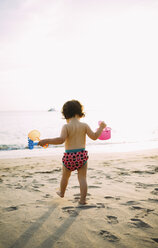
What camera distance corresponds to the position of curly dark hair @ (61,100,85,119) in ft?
9.53

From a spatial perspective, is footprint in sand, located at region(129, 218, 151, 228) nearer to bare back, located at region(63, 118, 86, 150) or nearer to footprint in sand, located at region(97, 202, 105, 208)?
footprint in sand, located at region(97, 202, 105, 208)

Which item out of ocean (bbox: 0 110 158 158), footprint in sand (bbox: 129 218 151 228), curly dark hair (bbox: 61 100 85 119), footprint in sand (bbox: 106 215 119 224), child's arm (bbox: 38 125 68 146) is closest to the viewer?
footprint in sand (bbox: 129 218 151 228)

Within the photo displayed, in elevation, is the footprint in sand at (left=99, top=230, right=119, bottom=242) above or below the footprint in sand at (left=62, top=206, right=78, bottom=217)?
below

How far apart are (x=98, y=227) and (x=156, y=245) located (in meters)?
0.61

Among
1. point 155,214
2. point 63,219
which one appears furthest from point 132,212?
point 63,219

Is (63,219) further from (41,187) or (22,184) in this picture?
(22,184)

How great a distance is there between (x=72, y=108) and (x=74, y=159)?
0.74 metres

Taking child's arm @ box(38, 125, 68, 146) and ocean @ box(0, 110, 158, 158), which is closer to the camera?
child's arm @ box(38, 125, 68, 146)

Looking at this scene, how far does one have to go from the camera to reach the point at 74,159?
279 cm

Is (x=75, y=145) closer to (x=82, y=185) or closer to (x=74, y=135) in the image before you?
(x=74, y=135)

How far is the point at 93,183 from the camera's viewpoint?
12.5 feet

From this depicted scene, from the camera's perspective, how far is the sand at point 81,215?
1.97 meters

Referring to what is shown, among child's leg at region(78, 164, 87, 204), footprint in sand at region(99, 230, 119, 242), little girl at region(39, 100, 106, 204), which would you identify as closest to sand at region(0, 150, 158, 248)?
footprint in sand at region(99, 230, 119, 242)

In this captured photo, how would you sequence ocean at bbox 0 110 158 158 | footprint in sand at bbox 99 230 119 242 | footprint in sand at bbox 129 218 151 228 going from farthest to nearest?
1. ocean at bbox 0 110 158 158
2. footprint in sand at bbox 129 218 151 228
3. footprint in sand at bbox 99 230 119 242
